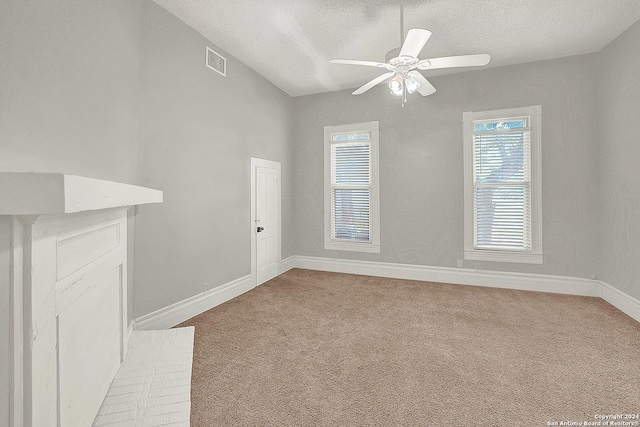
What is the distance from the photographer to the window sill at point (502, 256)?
4043 millimetres

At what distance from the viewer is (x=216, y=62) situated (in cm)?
351

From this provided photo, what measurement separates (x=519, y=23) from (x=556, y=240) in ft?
9.11

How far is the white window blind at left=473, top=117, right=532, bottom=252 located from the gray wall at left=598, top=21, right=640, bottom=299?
0.78 m

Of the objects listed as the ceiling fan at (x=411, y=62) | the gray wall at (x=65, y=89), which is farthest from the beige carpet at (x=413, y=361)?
the ceiling fan at (x=411, y=62)

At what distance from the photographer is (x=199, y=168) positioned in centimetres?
329

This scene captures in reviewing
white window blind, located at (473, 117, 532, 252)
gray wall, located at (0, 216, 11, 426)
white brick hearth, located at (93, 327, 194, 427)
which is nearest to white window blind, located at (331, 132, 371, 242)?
white window blind, located at (473, 117, 532, 252)

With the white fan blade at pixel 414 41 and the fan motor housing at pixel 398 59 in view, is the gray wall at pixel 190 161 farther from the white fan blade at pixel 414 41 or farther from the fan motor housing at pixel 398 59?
the white fan blade at pixel 414 41

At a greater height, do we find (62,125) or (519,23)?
(519,23)

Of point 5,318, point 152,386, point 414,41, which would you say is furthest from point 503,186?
point 5,318

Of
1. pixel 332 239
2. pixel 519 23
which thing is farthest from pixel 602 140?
pixel 332 239

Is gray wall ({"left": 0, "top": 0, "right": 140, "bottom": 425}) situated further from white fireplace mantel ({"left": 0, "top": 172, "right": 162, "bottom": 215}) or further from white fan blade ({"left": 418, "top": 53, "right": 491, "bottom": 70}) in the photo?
white fan blade ({"left": 418, "top": 53, "right": 491, "bottom": 70})

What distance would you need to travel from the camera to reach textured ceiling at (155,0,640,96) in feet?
9.27

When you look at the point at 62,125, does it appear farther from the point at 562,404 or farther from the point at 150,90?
the point at 562,404

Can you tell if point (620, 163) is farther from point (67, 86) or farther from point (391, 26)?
point (67, 86)
